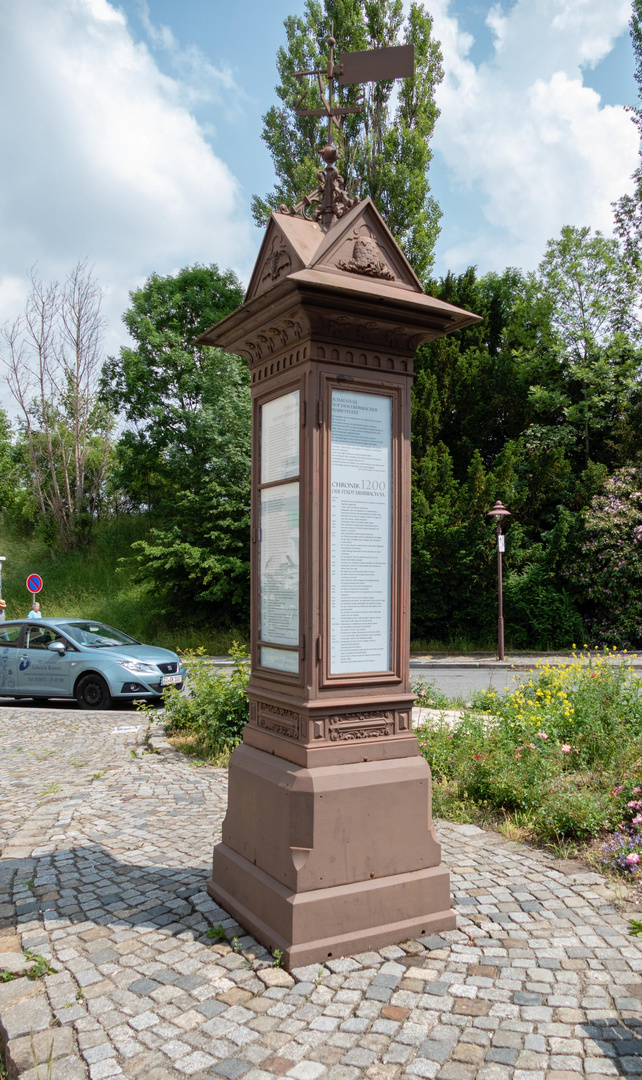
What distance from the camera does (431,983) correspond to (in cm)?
324

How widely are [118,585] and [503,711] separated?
882 inches

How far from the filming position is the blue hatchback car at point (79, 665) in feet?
37.3

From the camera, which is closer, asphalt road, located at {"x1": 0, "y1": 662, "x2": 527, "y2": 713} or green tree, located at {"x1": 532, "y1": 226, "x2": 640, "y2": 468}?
asphalt road, located at {"x1": 0, "y1": 662, "x2": 527, "y2": 713}

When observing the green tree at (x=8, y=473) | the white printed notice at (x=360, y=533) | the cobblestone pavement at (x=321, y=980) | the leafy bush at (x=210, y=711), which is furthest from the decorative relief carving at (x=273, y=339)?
the green tree at (x=8, y=473)

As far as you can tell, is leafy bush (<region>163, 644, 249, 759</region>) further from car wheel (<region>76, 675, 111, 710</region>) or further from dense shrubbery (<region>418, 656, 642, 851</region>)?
car wheel (<region>76, 675, 111, 710</region>)

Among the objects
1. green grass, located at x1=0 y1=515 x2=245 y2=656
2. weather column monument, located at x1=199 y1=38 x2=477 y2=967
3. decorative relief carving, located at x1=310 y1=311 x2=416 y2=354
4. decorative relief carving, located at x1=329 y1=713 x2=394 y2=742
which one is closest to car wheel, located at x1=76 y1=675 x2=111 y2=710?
weather column monument, located at x1=199 y1=38 x2=477 y2=967

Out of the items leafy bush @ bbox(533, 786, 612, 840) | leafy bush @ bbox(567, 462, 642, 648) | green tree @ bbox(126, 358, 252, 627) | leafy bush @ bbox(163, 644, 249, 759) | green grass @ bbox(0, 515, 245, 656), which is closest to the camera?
leafy bush @ bbox(533, 786, 612, 840)

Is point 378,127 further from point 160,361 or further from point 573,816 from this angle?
point 573,816

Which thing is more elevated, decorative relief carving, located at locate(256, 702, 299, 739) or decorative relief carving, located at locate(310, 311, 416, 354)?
decorative relief carving, located at locate(310, 311, 416, 354)

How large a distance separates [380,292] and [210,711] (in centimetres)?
549

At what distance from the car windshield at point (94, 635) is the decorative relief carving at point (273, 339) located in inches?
341

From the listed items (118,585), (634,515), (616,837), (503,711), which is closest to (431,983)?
(616,837)

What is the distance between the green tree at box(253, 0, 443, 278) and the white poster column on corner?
2028 centimetres

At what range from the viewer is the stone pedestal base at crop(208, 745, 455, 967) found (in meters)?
3.48
